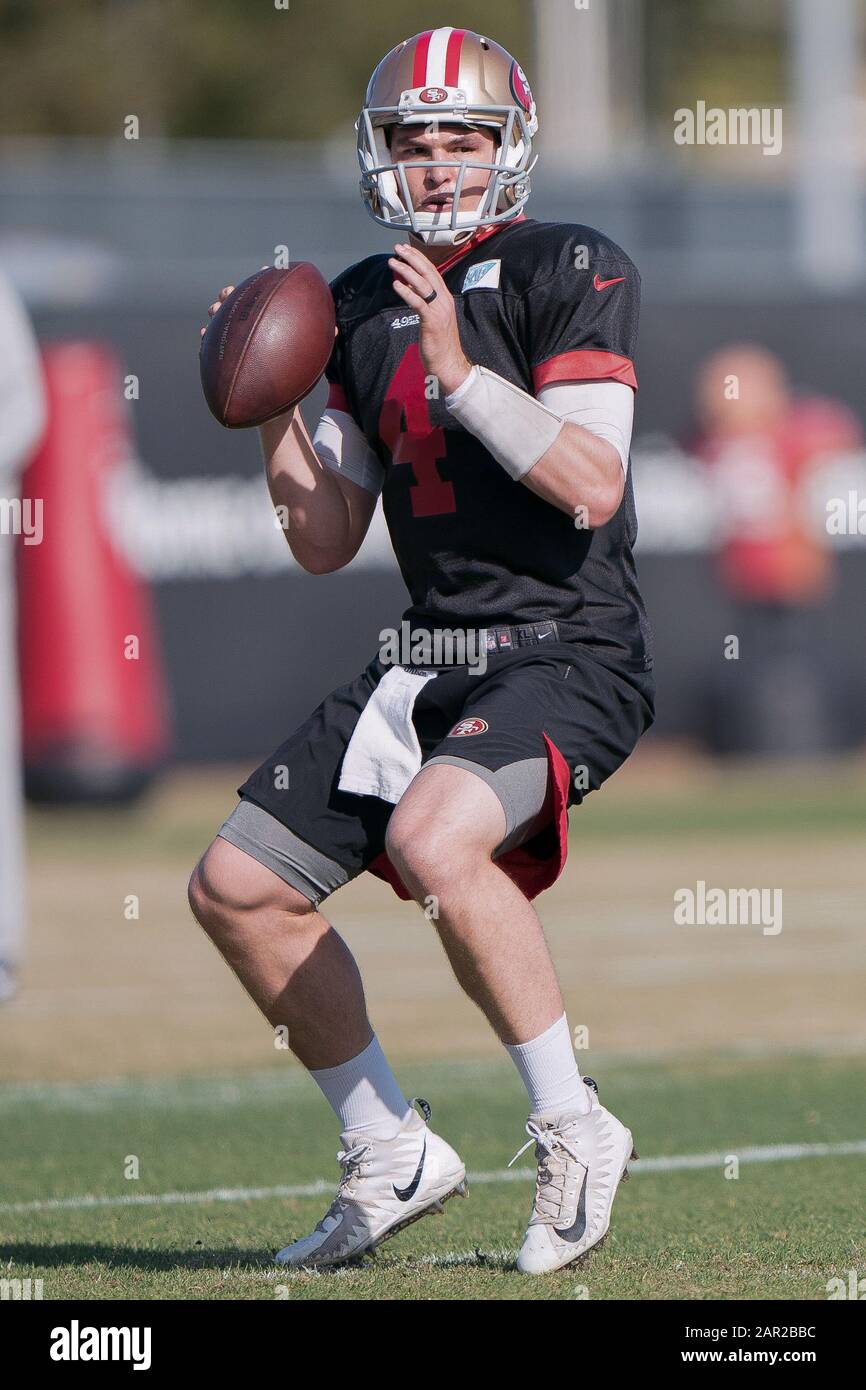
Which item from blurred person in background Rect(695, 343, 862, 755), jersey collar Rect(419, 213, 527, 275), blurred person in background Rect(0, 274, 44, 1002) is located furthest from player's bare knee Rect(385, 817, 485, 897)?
blurred person in background Rect(695, 343, 862, 755)

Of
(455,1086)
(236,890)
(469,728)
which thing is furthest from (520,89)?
(455,1086)

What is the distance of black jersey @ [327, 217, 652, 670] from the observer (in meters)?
3.97

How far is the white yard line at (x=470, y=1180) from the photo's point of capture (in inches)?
190

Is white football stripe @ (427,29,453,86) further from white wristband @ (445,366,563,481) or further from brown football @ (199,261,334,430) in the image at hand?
white wristband @ (445,366,563,481)

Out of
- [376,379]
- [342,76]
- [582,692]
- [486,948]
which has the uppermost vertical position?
[342,76]

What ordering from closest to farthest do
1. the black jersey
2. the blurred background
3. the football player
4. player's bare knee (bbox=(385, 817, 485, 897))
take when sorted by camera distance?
player's bare knee (bbox=(385, 817, 485, 897)) < the football player < the black jersey < the blurred background

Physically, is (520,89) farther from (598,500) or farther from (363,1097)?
(363,1097)

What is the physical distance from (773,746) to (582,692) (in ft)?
36.7

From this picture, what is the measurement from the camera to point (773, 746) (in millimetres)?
14930

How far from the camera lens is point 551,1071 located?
3838 millimetres

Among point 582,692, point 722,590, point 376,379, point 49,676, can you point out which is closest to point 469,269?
point 376,379

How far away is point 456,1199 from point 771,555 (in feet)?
33.6
